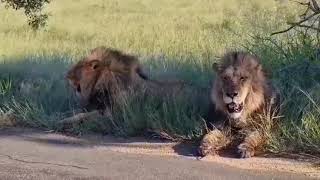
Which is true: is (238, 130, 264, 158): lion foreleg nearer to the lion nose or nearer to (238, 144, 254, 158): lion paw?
(238, 144, 254, 158): lion paw

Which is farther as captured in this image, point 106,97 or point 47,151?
point 106,97

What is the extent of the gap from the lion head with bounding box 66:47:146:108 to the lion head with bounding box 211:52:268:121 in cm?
170

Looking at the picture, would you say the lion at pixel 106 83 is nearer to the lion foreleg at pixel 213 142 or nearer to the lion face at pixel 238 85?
the lion face at pixel 238 85

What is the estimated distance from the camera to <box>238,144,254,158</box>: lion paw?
7938mm

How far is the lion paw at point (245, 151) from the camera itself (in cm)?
794

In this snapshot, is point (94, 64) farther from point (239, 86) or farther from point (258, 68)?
point (239, 86)

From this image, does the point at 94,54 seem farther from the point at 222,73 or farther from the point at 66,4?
the point at 66,4

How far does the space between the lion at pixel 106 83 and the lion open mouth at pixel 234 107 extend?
1.77 meters

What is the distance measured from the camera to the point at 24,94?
11.1 metres

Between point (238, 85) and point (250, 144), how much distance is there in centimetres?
63

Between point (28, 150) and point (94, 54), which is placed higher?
point (94, 54)

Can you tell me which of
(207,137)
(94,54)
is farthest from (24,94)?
(207,137)

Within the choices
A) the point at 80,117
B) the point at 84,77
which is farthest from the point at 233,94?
the point at 84,77

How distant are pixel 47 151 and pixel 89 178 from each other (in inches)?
53.5
